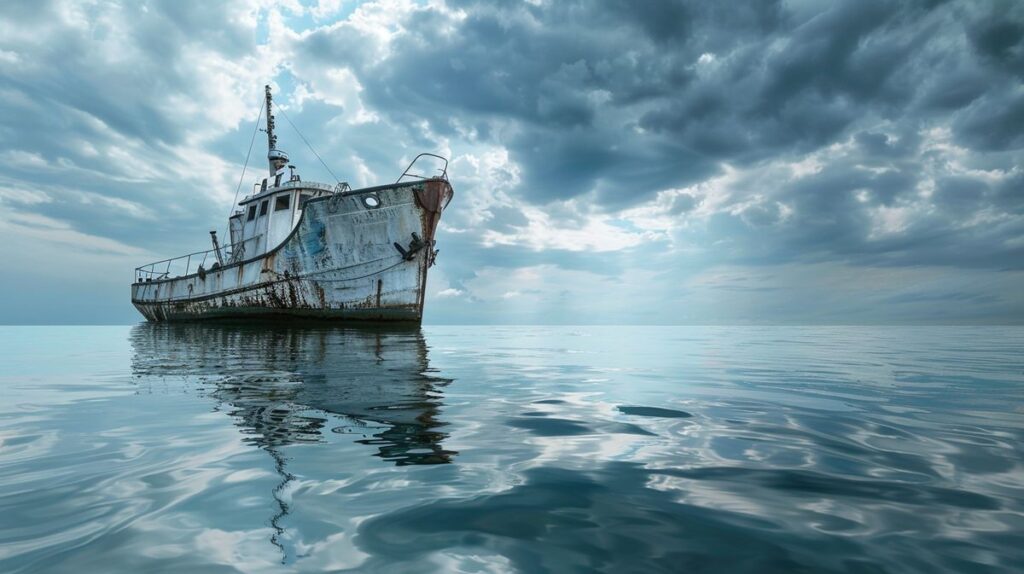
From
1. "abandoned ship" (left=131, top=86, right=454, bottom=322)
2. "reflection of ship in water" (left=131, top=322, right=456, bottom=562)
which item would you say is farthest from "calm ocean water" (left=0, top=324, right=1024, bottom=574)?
"abandoned ship" (left=131, top=86, right=454, bottom=322)

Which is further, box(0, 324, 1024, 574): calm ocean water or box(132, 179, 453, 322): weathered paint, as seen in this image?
box(132, 179, 453, 322): weathered paint

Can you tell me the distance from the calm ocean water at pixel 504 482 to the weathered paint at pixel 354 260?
46.3 feet

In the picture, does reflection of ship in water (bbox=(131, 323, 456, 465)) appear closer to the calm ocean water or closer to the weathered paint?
the calm ocean water

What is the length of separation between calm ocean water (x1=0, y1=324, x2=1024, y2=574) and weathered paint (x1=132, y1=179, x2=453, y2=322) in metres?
14.1

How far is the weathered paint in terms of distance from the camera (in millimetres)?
18062

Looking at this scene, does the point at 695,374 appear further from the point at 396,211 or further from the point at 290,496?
the point at 396,211

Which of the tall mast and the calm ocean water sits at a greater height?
the tall mast

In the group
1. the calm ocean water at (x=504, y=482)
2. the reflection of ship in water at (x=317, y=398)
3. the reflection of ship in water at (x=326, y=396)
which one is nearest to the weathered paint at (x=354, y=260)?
the reflection of ship in water at (x=326, y=396)

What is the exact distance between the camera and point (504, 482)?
2.04 meters

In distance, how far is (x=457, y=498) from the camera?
72.4 inches

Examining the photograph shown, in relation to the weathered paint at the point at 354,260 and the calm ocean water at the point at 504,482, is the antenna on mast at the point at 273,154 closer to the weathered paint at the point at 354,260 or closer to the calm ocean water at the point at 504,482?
the weathered paint at the point at 354,260

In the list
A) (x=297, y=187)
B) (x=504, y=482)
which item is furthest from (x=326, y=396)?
(x=297, y=187)

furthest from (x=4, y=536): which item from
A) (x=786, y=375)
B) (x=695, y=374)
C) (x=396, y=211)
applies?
(x=396, y=211)

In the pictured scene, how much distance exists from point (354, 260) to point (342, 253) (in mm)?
541
